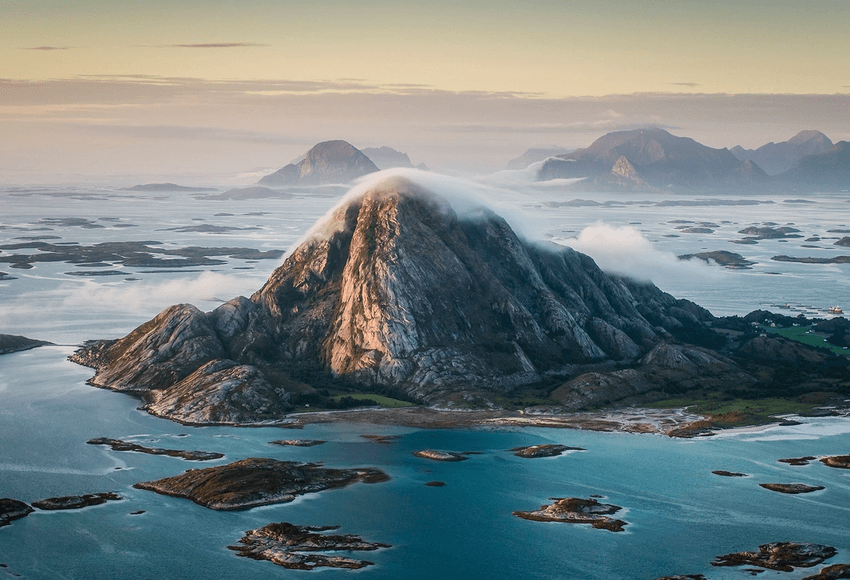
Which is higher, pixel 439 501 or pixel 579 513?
pixel 579 513

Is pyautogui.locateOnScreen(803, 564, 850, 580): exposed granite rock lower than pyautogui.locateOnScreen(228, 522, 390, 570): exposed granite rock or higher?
higher

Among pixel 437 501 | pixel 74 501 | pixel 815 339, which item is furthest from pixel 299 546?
pixel 815 339

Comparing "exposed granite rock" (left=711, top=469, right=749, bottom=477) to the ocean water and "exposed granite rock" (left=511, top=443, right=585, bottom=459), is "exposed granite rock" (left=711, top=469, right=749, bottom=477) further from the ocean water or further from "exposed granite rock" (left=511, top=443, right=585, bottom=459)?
"exposed granite rock" (left=511, top=443, right=585, bottom=459)

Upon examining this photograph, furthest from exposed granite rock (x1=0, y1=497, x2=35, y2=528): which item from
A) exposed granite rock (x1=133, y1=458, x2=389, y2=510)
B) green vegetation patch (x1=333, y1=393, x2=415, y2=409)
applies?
green vegetation patch (x1=333, y1=393, x2=415, y2=409)

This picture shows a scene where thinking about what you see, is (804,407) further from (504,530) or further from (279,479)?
(279,479)

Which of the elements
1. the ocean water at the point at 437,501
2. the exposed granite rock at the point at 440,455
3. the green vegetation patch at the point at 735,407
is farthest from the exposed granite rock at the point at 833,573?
the green vegetation patch at the point at 735,407

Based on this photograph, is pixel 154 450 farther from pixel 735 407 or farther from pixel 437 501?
pixel 735 407

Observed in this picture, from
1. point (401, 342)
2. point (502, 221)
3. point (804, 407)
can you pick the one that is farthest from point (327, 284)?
point (804, 407)
